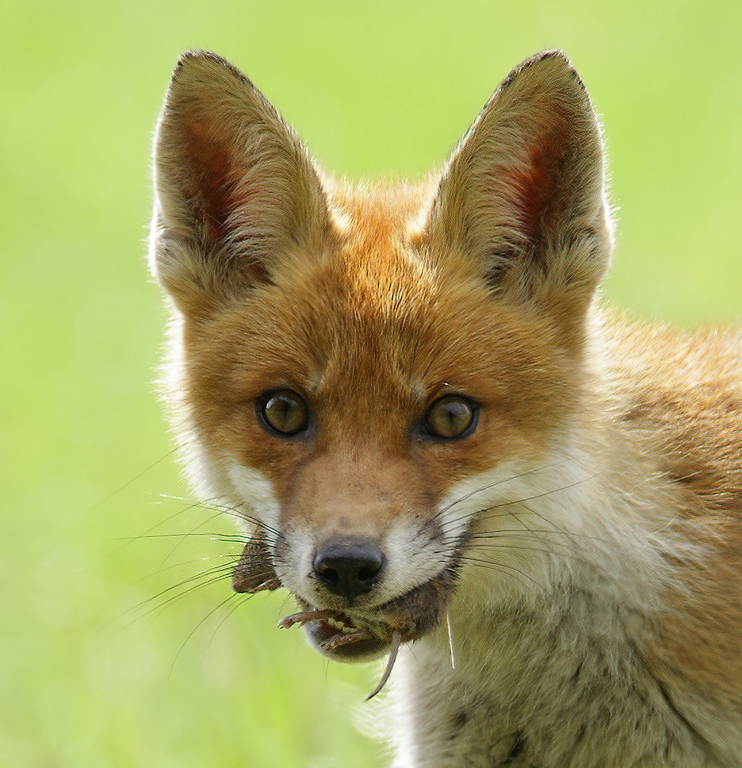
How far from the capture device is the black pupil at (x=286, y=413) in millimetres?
5500

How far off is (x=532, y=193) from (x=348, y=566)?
2.12m

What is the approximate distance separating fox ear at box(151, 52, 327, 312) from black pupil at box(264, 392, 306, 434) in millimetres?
820

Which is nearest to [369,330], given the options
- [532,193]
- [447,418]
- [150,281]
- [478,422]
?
[447,418]

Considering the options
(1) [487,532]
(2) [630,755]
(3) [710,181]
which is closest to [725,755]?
(2) [630,755]

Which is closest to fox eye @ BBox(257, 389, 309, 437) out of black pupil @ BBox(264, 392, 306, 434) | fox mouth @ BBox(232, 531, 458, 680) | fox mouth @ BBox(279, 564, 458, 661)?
black pupil @ BBox(264, 392, 306, 434)

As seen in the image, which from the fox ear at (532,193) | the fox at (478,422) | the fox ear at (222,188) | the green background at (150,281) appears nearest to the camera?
the fox at (478,422)

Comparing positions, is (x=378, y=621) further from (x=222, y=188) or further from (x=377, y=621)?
(x=222, y=188)

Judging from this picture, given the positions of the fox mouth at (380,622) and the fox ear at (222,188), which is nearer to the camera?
the fox mouth at (380,622)

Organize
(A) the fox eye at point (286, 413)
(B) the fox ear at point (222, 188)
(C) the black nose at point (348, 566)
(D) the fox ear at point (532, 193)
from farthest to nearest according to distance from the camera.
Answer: (B) the fox ear at point (222, 188)
(D) the fox ear at point (532, 193)
(A) the fox eye at point (286, 413)
(C) the black nose at point (348, 566)

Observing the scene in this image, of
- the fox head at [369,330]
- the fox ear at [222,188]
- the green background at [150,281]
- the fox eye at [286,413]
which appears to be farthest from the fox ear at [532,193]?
the green background at [150,281]

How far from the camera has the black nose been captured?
4.84 m

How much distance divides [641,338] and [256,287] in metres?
2.08

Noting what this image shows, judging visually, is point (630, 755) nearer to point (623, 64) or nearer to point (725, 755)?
point (725, 755)

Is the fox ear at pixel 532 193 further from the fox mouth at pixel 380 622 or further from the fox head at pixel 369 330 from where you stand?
the fox mouth at pixel 380 622
